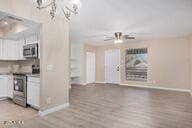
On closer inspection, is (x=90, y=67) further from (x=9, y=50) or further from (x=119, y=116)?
(x=119, y=116)

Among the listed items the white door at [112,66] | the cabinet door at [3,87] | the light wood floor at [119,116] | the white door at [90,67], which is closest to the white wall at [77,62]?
the white door at [90,67]

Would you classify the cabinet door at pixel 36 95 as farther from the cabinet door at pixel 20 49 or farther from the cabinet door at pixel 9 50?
the cabinet door at pixel 9 50

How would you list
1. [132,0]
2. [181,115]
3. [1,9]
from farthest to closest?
[181,115] → [132,0] → [1,9]

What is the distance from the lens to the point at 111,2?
9.10 ft

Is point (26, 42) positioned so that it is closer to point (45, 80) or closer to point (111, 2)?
point (45, 80)

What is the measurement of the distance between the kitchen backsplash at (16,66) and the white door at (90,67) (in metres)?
3.75

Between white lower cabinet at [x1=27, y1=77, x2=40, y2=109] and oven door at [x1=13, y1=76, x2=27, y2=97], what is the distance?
0.19 m

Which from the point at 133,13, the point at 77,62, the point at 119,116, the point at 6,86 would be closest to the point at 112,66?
the point at 77,62

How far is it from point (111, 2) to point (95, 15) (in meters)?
0.83

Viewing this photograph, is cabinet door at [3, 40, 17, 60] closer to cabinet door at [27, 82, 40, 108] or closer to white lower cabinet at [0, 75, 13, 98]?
white lower cabinet at [0, 75, 13, 98]

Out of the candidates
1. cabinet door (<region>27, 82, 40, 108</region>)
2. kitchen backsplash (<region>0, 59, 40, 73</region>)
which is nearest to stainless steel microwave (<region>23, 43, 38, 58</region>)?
kitchen backsplash (<region>0, 59, 40, 73</region>)

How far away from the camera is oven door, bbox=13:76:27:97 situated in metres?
3.79

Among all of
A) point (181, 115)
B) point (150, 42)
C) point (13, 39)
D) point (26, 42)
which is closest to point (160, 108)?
point (181, 115)

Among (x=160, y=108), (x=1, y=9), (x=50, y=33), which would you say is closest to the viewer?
(x=1, y=9)
